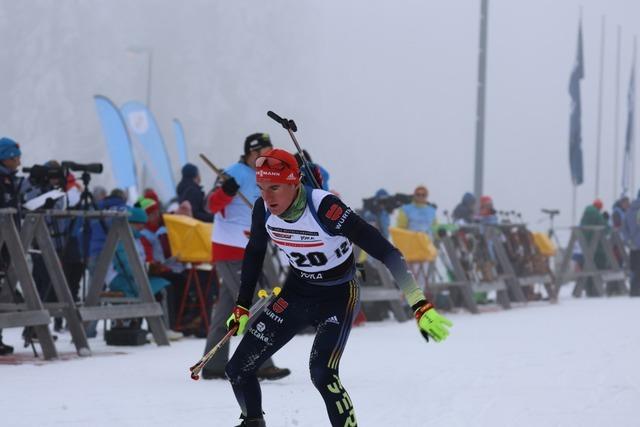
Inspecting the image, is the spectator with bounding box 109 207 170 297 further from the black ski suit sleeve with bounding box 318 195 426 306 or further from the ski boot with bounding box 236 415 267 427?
the black ski suit sleeve with bounding box 318 195 426 306

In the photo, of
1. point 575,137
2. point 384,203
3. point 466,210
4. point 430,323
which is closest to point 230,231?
point 430,323

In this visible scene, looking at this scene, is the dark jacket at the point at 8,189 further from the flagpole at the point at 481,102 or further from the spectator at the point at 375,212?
the flagpole at the point at 481,102

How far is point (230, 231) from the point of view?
948 cm

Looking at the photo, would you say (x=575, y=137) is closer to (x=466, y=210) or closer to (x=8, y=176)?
(x=466, y=210)

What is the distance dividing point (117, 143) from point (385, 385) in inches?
580

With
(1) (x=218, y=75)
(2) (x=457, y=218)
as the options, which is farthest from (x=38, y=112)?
(1) (x=218, y=75)

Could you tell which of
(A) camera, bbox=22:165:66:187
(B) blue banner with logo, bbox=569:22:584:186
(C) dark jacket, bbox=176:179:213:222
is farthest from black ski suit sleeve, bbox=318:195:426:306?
(B) blue banner with logo, bbox=569:22:584:186

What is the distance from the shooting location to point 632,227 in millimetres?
23500

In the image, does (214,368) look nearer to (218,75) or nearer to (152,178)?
(152,178)

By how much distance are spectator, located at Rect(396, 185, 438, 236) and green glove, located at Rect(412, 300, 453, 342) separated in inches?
483

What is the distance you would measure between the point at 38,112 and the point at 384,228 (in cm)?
2696

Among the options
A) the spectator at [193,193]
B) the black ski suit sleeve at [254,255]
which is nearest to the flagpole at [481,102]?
the spectator at [193,193]

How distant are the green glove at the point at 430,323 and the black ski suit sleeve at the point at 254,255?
102cm

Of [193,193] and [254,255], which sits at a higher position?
[254,255]
